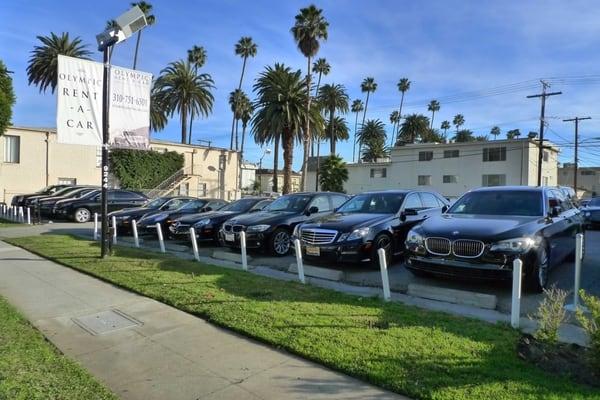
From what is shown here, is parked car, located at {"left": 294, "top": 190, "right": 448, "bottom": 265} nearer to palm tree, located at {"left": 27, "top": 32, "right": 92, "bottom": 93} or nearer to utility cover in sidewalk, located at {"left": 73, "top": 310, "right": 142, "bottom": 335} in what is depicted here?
utility cover in sidewalk, located at {"left": 73, "top": 310, "right": 142, "bottom": 335}

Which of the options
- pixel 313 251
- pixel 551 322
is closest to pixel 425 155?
pixel 313 251

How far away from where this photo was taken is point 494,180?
135 feet

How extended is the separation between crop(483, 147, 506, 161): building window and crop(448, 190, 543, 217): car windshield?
35.3 meters

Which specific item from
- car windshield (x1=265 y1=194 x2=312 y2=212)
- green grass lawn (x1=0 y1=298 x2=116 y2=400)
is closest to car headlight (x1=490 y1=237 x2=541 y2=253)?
green grass lawn (x1=0 y1=298 x2=116 y2=400)

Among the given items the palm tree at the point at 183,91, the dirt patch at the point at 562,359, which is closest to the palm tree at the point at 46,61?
the palm tree at the point at 183,91

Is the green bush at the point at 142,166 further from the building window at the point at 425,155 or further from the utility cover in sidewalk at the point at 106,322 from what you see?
the utility cover in sidewalk at the point at 106,322

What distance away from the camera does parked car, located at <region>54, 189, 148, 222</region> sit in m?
20.8

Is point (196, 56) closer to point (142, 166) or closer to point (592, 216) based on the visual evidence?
point (142, 166)

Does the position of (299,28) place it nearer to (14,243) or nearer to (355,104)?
(14,243)

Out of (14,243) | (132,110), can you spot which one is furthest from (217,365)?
(14,243)

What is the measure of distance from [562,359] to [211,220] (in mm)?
9854

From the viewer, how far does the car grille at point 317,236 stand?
8.52 m

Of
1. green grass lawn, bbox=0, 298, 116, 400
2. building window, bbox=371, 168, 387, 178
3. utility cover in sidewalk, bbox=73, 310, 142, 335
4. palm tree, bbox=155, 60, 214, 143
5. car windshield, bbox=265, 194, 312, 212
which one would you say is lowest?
A: utility cover in sidewalk, bbox=73, 310, 142, 335

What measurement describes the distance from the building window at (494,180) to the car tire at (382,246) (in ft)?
115
